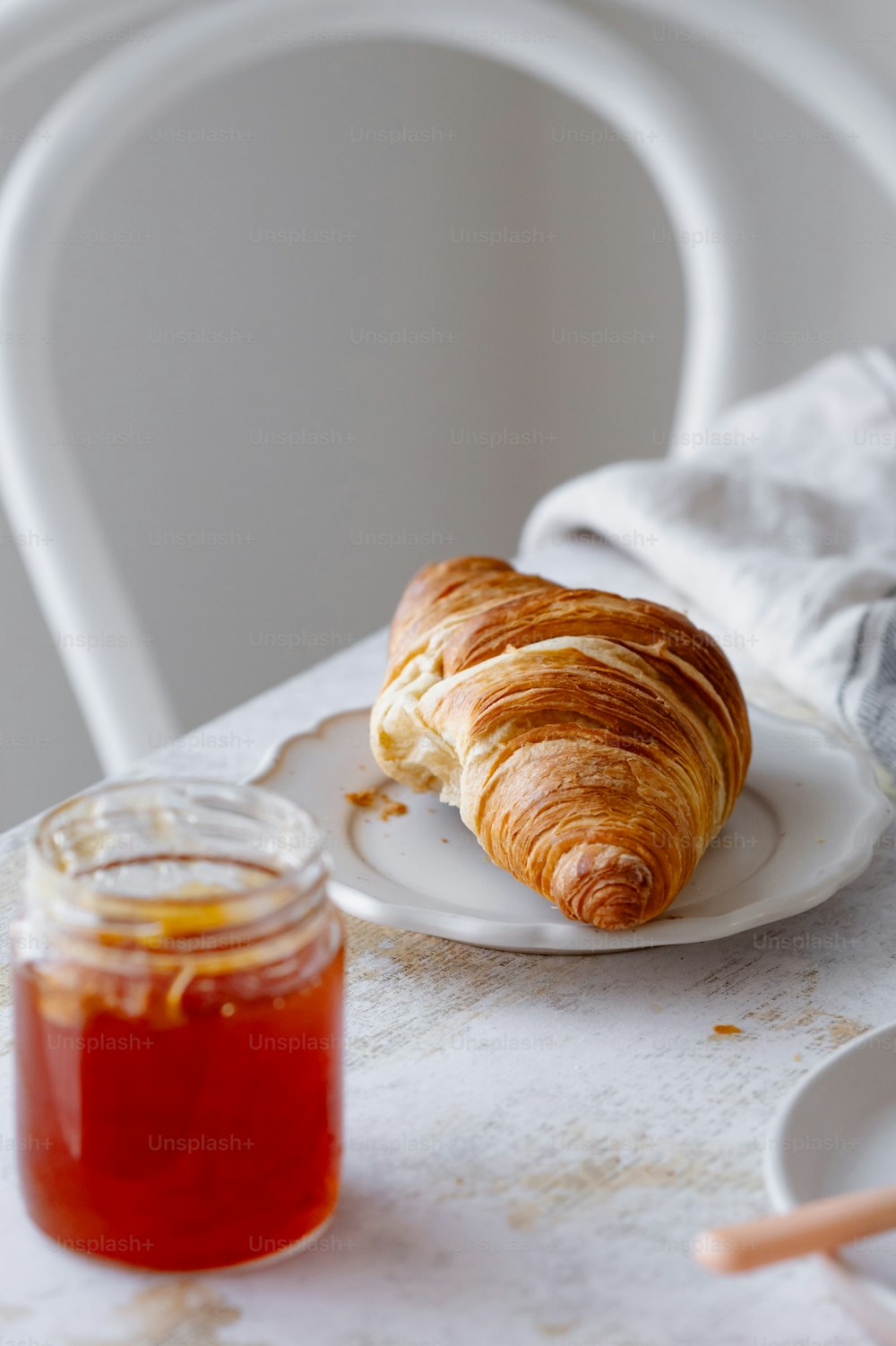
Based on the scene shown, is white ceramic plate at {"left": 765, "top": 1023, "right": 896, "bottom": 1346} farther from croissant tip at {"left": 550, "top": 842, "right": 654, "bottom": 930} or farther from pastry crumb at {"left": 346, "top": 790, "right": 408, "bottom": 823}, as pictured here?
pastry crumb at {"left": 346, "top": 790, "right": 408, "bottom": 823}

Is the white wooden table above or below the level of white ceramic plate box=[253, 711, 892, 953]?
below

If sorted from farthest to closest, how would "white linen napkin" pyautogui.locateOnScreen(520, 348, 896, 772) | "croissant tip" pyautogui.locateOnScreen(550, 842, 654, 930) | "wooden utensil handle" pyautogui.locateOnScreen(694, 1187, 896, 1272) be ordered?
"white linen napkin" pyautogui.locateOnScreen(520, 348, 896, 772)
"croissant tip" pyautogui.locateOnScreen(550, 842, 654, 930)
"wooden utensil handle" pyautogui.locateOnScreen(694, 1187, 896, 1272)

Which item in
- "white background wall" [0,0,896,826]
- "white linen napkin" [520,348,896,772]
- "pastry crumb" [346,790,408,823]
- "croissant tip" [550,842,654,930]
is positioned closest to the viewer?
"croissant tip" [550,842,654,930]

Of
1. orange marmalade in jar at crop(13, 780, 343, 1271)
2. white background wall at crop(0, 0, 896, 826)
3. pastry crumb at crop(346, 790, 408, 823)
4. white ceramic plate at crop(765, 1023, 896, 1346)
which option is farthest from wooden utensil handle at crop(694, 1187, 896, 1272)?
white background wall at crop(0, 0, 896, 826)

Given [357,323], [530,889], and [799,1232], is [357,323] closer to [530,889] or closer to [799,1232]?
[530,889]

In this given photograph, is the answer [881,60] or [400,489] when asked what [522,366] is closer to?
[400,489]

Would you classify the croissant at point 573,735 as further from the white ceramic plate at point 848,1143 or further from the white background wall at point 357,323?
the white background wall at point 357,323

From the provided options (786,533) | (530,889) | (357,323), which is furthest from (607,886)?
(357,323)

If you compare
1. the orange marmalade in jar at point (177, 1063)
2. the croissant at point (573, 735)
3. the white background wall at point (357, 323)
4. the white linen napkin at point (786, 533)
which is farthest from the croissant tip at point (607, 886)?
the white background wall at point (357, 323)
